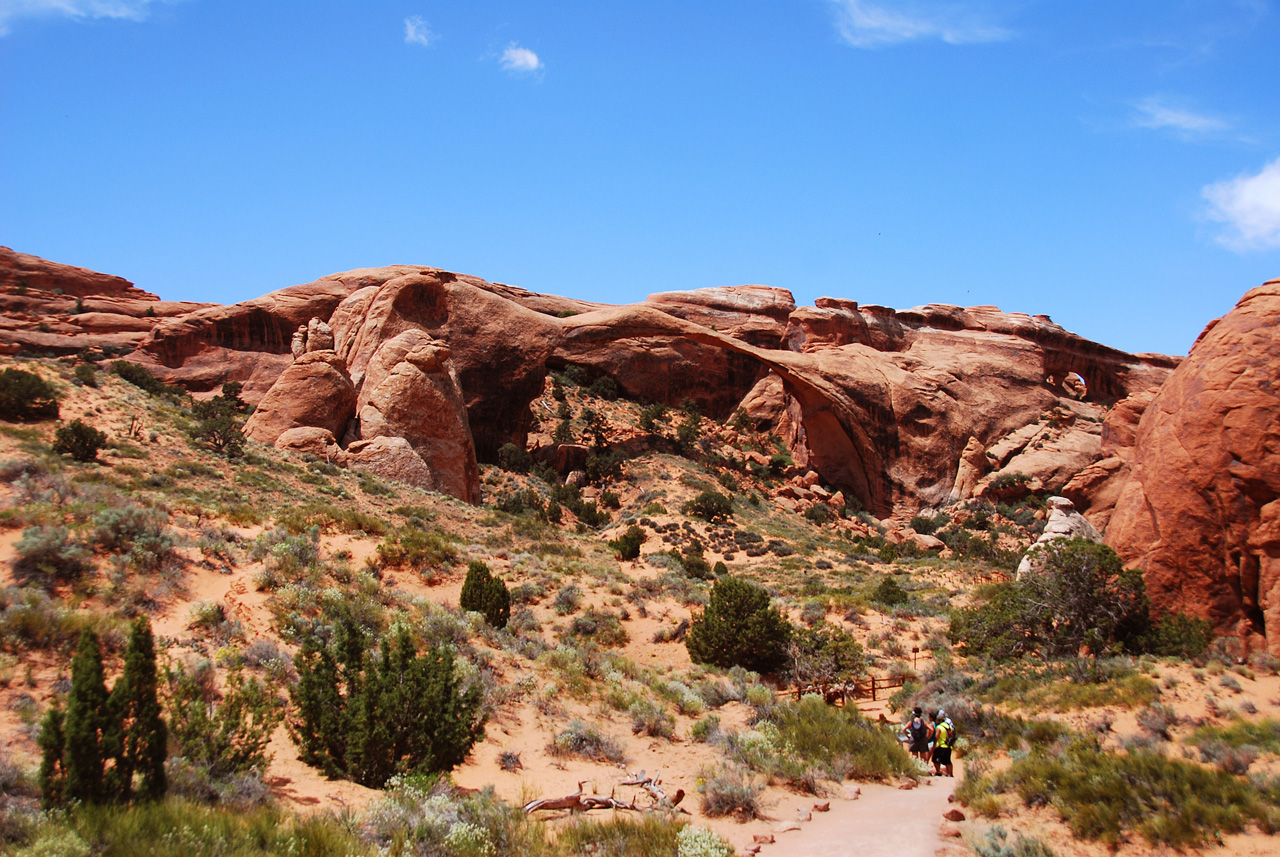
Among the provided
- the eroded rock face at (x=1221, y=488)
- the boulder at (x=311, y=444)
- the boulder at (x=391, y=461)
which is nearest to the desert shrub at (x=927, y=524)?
the eroded rock face at (x=1221, y=488)

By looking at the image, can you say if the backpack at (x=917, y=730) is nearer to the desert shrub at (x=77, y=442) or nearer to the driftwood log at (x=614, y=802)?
the driftwood log at (x=614, y=802)

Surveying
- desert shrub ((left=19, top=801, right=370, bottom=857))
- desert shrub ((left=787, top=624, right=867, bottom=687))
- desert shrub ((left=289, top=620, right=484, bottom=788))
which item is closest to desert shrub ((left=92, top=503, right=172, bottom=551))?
desert shrub ((left=289, top=620, right=484, bottom=788))

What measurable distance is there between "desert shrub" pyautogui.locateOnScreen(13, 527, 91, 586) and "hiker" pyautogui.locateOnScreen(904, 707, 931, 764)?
10.8m

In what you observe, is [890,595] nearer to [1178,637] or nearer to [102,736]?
[1178,637]

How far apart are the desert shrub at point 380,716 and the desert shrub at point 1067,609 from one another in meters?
9.95

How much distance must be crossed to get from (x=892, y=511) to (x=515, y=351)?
767 inches

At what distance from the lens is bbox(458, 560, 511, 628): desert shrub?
13078 millimetres

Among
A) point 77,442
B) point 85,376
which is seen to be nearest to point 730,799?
point 77,442

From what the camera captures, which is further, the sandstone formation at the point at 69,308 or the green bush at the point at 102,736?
the sandstone formation at the point at 69,308

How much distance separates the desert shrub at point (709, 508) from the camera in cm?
2870

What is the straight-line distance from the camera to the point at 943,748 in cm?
954

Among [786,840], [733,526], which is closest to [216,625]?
[786,840]

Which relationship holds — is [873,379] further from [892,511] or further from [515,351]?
[515,351]

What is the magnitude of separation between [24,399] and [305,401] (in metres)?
7.41
